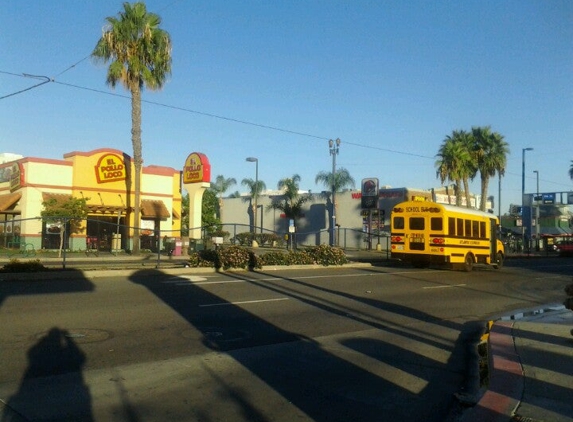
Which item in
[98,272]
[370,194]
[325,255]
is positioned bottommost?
[98,272]

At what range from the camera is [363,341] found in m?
10.6

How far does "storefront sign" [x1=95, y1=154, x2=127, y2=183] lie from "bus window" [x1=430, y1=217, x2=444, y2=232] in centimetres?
2449

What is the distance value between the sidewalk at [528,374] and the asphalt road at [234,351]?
479mm

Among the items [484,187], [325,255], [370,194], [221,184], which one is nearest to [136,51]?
[325,255]

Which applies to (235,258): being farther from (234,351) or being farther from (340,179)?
(340,179)

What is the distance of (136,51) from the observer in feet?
116

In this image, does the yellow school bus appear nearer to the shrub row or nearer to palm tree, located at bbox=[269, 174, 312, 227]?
the shrub row

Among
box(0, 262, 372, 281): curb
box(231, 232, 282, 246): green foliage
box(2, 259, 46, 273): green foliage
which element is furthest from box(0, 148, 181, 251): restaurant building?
box(2, 259, 46, 273): green foliage

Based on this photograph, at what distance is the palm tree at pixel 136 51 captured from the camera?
Answer: 3466 centimetres

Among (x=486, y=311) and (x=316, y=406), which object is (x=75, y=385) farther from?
(x=486, y=311)

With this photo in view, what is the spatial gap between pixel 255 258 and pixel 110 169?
22338 mm

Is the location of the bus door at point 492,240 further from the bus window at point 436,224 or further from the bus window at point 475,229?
the bus window at point 436,224

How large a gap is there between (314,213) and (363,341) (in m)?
55.4

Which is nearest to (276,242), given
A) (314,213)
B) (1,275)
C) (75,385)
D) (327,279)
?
(314,213)
